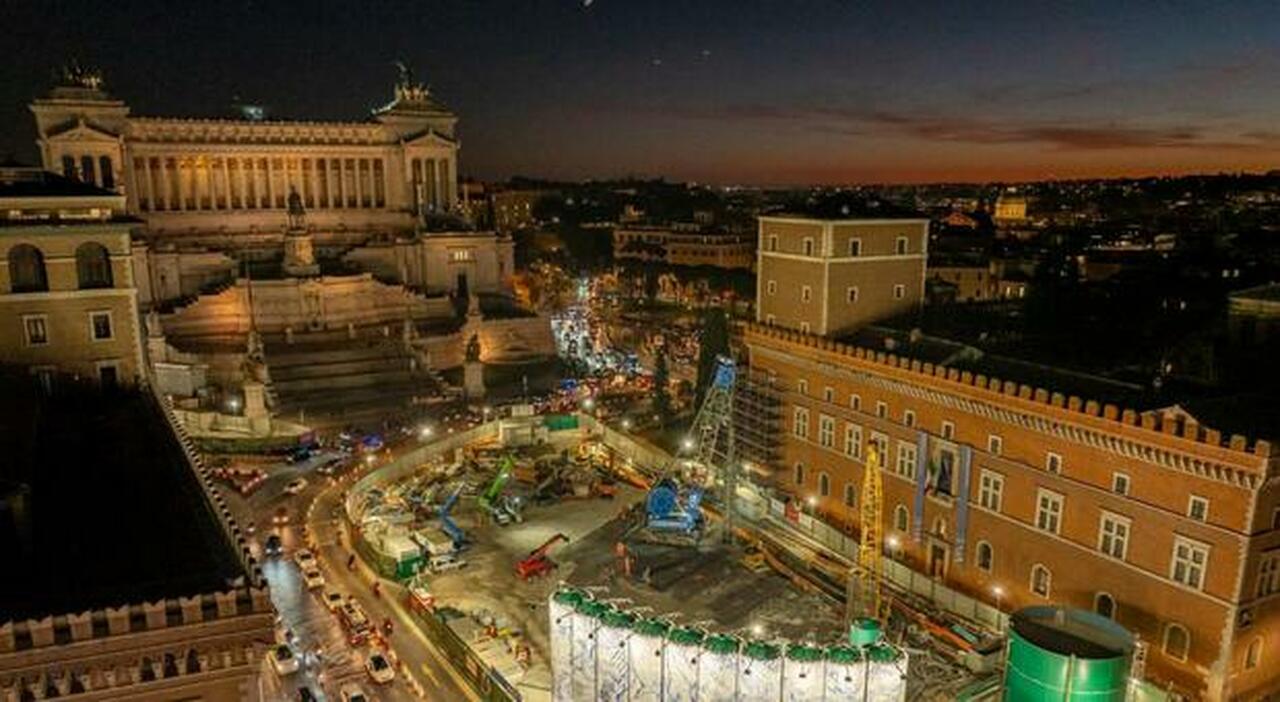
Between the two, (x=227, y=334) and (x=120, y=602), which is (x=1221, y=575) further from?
(x=227, y=334)

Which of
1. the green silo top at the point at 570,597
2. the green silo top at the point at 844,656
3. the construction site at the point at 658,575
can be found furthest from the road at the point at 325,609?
the green silo top at the point at 844,656

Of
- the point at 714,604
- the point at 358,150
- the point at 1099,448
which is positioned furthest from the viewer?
the point at 358,150

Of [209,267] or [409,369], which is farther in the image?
[209,267]

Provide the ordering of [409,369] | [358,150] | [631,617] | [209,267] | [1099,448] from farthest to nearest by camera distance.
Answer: [358,150] < [209,267] < [409,369] < [1099,448] < [631,617]

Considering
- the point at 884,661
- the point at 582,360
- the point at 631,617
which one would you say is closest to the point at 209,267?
the point at 582,360

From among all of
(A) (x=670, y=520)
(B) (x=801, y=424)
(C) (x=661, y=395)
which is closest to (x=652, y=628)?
(A) (x=670, y=520)

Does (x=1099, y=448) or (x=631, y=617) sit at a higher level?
(x=1099, y=448)

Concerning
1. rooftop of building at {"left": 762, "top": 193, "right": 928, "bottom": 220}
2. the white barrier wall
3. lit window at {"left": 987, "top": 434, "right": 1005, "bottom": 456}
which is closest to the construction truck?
lit window at {"left": 987, "top": 434, "right": 1005, "bottom": 456}

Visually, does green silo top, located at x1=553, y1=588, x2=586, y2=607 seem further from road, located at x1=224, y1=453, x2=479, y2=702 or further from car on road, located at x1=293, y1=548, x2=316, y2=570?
car on road, located at x1=293, y1=548, x2=316, y2=570
